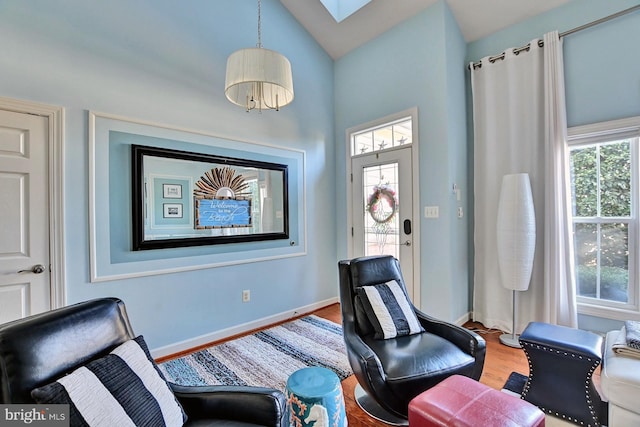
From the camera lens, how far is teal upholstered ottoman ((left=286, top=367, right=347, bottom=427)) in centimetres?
125

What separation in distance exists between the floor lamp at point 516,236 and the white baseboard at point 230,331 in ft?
6.92

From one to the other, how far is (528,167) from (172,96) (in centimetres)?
341

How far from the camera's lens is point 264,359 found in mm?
2486

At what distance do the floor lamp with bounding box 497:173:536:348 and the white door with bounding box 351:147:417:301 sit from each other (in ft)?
2.83

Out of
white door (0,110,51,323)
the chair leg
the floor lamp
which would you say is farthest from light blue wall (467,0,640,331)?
white door (0,110,51,323)

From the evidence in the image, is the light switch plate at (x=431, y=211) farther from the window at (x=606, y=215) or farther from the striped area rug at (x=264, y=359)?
the striped area rug at (x=264, y=359)

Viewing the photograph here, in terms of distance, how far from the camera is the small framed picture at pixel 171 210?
258cm

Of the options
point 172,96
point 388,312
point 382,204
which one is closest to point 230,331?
point 388,312

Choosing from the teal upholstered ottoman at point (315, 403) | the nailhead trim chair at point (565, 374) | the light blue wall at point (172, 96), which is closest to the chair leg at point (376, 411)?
the teal upholstered ottoman at point (315, 403)

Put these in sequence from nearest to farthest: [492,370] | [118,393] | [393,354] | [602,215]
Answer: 1. [118,393]
2. [393,354]
3. [492,370]
4. [602,215]

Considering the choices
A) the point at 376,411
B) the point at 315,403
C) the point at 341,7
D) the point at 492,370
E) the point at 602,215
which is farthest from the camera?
the point at 341,7

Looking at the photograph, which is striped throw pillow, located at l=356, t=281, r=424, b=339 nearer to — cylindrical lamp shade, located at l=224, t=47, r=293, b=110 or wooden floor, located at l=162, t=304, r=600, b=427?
wooden floor, located at l=162, t=304, r=600, b=427

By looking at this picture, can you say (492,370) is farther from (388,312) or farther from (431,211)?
(431,211)

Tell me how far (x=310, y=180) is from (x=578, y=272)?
291cm
